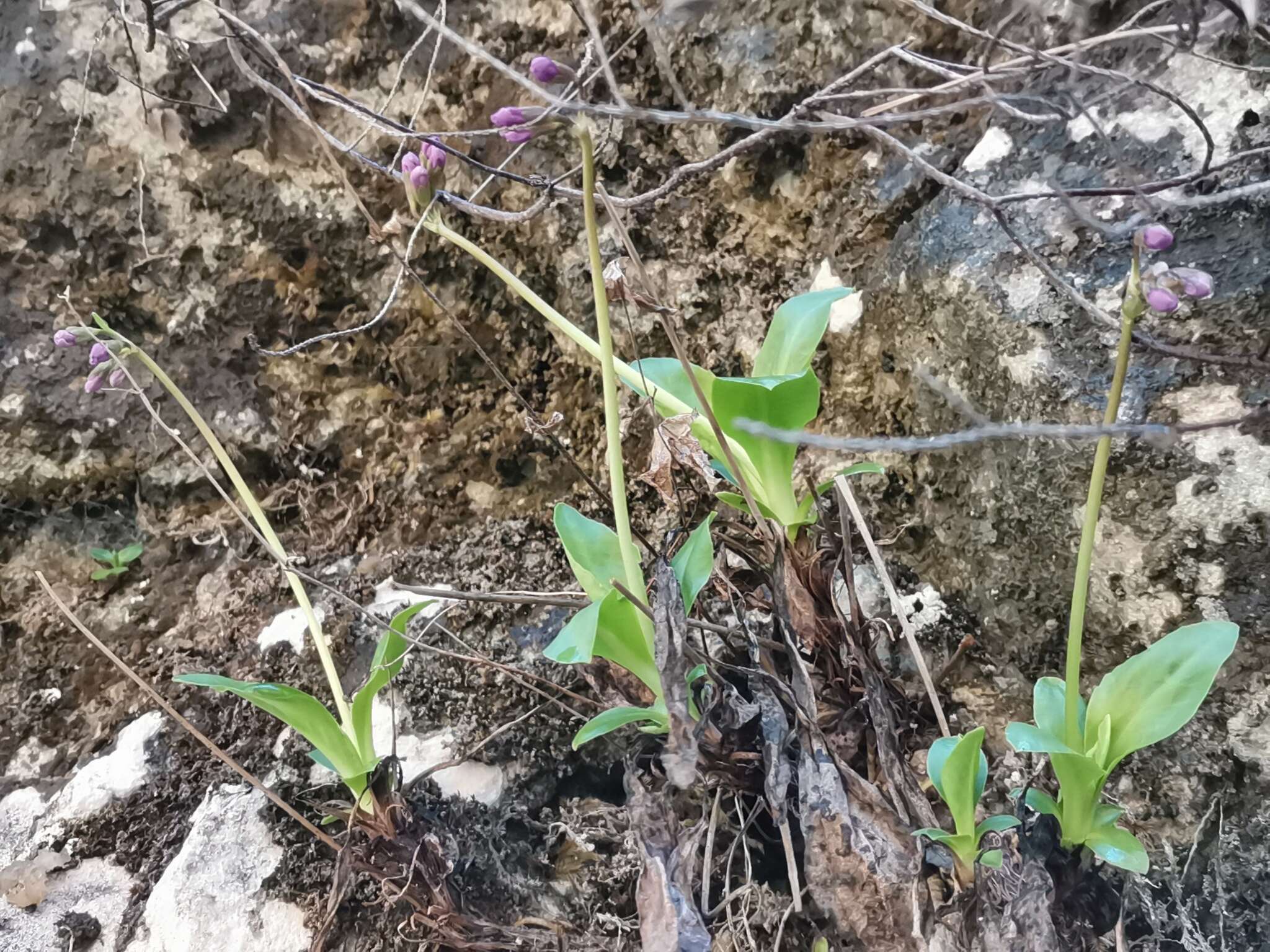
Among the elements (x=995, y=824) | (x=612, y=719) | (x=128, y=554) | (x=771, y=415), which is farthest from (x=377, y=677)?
(x=128, y=554)

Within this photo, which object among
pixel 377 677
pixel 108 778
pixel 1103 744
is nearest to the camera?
pixel 1103 744

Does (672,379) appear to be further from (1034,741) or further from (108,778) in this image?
(108,778)

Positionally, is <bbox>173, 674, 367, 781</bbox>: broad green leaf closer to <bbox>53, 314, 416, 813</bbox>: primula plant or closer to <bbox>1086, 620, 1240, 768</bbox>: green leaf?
<bbox>53, 314, 416, 813</bbox>: primula plant

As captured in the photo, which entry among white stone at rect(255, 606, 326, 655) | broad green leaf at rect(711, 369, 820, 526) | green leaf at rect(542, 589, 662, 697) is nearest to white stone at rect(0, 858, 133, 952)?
white stone at rect(255, 606, 326, 655)

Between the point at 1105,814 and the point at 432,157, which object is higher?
the point at 432,157

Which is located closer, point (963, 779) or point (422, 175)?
point (963, 779)

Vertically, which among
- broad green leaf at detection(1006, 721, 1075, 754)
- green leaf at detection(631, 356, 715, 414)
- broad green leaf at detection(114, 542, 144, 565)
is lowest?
broad green leaf at detection(1006, 721, 1075, 754)

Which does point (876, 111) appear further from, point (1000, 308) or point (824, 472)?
point (824, 472)
